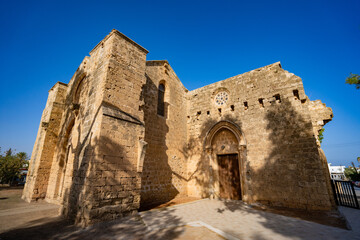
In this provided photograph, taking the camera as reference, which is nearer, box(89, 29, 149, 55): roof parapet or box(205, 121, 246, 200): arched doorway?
box(89, 29, 149, 55): roof parapet

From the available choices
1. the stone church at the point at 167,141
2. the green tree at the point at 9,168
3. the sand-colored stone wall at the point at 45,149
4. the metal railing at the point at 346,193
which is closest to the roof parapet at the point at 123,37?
the stone church at the point at 167,141

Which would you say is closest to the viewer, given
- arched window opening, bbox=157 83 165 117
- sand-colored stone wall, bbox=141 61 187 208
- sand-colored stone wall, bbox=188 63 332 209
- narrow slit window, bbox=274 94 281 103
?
sand-colored stone wall, bbox=188 63 332 209

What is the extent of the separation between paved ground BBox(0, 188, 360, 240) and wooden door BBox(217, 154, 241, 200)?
2.91 meters

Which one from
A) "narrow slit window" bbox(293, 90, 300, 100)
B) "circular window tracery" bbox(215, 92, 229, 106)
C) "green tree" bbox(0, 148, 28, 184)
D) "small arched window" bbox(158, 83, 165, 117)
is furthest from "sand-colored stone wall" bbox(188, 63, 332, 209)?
"green tree" bbox(0, 148, 28, 184)

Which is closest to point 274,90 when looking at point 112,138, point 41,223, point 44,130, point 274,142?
point 274,142

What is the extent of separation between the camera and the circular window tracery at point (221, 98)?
940 centimetres

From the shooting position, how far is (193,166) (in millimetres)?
9656

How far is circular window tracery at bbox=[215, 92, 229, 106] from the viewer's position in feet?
30.8

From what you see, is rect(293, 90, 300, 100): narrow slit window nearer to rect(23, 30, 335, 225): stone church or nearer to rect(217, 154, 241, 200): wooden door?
rect(23, 30, 335, 225): stone church

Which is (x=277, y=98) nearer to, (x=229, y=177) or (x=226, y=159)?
(x=226, y=159)

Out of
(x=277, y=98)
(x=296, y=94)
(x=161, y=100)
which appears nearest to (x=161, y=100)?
(x=161, y=100)

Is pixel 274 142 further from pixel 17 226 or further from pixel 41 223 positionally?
pixel 17 226

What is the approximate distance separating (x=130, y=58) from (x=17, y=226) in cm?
632

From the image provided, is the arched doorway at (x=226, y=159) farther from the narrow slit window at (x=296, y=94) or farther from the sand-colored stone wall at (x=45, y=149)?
the sand-colored stone wall at (x=45, y=149)
